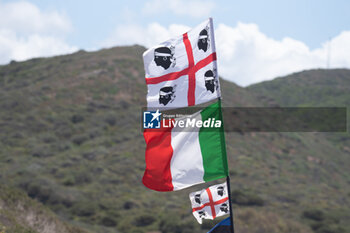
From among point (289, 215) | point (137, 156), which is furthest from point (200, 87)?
Answer: point (137, 156)

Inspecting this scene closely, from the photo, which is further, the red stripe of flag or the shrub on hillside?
the shrub on hillside

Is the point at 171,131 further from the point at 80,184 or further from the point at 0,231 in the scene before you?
the point at 80,184

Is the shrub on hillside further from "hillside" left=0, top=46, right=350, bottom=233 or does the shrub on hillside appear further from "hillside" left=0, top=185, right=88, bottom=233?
"hillside" left=0, top=185, right=88, bottom=233

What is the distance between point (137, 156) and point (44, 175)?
26.1 feet

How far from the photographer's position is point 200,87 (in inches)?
292

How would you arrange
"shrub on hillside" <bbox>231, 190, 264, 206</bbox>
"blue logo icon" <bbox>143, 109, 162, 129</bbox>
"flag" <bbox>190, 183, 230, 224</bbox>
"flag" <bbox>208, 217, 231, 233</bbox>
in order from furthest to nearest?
"shrub on hillside" <bbox>231, 190, 264, 206</bbox> < "blue logo icon" <bbox>143, 109, 162, 129</bbox> < "flag" <bbox>190, 183, 230, 224</bbox> < "flag" <bbox>208, 217, 231, 233</bbox>

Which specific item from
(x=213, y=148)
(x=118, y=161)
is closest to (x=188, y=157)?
(x=213, y=148)

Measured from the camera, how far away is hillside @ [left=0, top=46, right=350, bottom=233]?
85.3ft

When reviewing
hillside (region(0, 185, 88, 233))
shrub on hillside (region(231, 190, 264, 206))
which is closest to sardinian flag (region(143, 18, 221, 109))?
hillside (region(0, 185, 88, 233))

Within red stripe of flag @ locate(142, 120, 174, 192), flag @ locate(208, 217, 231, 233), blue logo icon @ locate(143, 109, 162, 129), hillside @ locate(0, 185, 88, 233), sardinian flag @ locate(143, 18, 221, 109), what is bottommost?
hillside @ locate(0, 185, 88, 233)

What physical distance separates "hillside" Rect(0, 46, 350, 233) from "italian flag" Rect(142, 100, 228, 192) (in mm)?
16412

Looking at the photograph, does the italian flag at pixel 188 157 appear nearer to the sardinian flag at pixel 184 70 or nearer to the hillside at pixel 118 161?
the sardinian flag at pixel 184 70

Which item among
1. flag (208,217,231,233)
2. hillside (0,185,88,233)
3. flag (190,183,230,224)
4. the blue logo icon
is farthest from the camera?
hillside (0,185,88,233)

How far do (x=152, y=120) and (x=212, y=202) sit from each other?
65.4 inches
